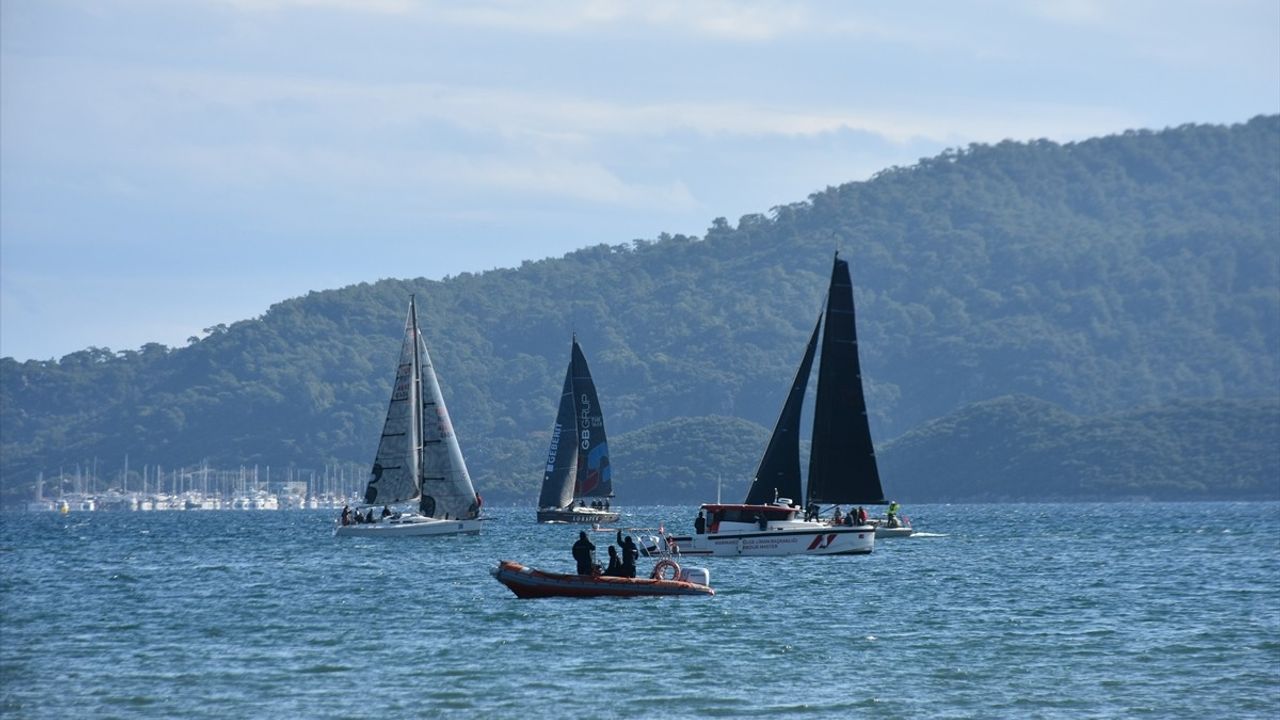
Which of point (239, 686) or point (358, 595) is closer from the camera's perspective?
point (239, 686)

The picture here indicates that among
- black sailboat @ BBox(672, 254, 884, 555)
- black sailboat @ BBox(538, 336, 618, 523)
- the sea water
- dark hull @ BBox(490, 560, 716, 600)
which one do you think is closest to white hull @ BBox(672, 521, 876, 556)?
black sailboat @ BBox(672, 254, 884, 555)

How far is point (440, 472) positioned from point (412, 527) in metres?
3.53

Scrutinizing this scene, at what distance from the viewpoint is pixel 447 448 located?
87.8 m

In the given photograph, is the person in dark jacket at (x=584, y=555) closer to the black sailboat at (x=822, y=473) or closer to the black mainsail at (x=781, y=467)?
the black sailboat at (x=822, y=473)

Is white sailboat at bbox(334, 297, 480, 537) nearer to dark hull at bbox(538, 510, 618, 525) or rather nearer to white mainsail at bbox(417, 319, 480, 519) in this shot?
white mainsail at bbox(417, 319, 480, 519)

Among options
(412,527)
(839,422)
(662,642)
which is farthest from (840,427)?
(662,642)

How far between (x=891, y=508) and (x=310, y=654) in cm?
5402

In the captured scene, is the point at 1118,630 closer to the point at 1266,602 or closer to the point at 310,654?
the point at 1266,602

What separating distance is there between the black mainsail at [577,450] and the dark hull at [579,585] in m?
59.9

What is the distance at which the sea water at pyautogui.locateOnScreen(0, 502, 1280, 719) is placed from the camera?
34.6m

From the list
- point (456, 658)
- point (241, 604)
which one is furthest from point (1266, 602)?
point (241, 604)

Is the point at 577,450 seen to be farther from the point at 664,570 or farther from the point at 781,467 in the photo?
the point at 664,570

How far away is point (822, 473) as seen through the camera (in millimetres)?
73250

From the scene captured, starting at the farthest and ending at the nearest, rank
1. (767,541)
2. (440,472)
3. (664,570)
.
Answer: (440,472) → (767,541) → (664,570)
